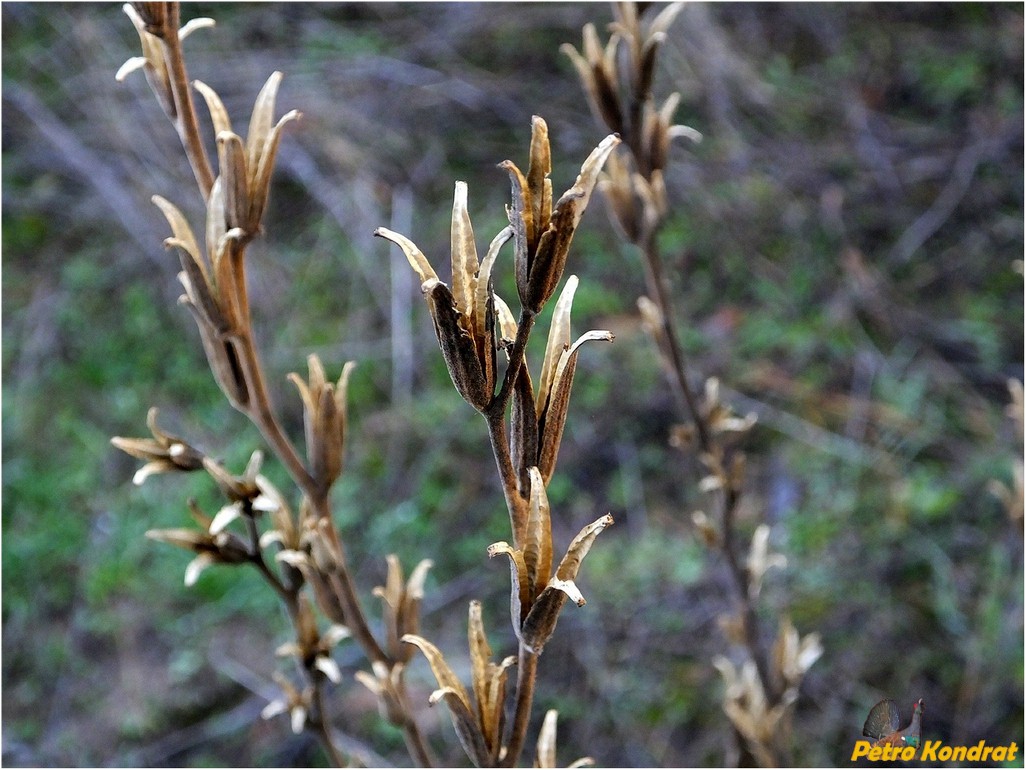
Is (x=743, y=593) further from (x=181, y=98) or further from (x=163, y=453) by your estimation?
(x=181, y=98)

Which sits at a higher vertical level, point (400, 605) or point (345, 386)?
point (345, 386)

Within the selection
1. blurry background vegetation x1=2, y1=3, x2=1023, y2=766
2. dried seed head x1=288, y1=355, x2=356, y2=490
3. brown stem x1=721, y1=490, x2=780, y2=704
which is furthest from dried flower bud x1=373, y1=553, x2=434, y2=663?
blurry background vegetation x1=2, y1=3, x2=1023, y2=766

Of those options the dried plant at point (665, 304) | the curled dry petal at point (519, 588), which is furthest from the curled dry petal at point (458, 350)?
the dried plant at point (665, 304)

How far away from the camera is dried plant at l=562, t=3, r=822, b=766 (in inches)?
41.6

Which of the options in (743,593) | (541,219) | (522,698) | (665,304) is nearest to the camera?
(541,219)

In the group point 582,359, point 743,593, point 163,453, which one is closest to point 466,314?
point 163,453

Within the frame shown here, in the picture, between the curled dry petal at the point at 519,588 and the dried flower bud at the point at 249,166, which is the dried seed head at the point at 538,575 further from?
the dried flower bud at the point at 249,166

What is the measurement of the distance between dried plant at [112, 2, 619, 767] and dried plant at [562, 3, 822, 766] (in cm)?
37

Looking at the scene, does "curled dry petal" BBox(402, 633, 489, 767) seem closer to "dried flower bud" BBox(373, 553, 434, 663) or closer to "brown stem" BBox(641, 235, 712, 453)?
"dried flower bud" BBox(373, 553, 434, 663)

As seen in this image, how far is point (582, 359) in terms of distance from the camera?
2.62 metres

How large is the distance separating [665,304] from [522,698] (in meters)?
0.59

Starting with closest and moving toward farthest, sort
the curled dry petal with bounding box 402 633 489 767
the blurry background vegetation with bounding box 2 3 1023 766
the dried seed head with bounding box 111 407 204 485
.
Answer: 1. the curled dry petal with bounding box 402 633 489 767
2. the dried seed head with bounding box 111 407 204 485
3. the blurry background vegetation with bounding box 2 3 1023 766

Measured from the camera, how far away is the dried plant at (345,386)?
59 centimetres

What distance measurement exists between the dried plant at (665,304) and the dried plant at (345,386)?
0.37 metres
